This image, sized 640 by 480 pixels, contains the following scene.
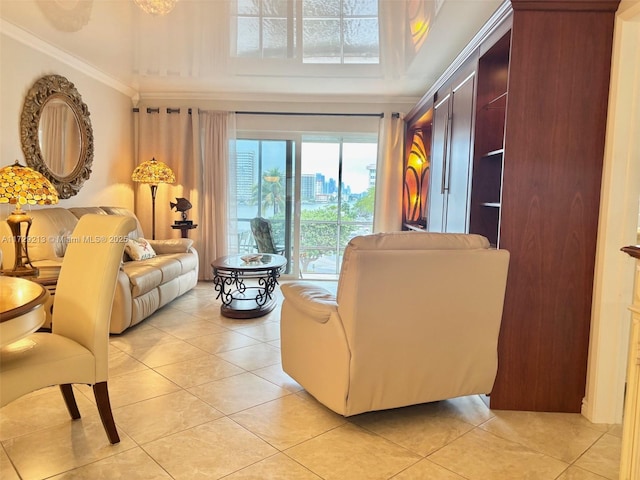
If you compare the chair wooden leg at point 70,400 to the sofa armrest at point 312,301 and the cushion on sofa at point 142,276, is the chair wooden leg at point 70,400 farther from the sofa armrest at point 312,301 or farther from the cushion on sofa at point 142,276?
the cushion on sofa at point 142,276

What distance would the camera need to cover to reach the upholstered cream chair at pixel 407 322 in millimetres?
2086

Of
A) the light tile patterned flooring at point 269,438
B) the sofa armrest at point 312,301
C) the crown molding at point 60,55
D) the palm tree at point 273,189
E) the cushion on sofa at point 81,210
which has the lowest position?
the light tile patterned flooring at point 269,438

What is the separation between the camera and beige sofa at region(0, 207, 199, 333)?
11.5 ft

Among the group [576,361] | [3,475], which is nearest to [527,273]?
[576,361]

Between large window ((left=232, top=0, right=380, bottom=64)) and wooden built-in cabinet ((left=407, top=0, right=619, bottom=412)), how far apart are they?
1.12 metres

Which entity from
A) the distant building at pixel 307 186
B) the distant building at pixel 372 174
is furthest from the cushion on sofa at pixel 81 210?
the distant building at pixel 372 174

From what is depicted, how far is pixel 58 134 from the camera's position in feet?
14.0

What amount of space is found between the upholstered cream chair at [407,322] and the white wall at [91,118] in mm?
3037

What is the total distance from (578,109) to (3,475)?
125 inches

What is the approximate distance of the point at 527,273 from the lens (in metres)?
2.39

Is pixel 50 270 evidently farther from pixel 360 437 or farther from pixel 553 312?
pixel 553 312

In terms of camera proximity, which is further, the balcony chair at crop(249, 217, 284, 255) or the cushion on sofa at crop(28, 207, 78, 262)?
the balcony chair at crop(249, 217, 284, 255)

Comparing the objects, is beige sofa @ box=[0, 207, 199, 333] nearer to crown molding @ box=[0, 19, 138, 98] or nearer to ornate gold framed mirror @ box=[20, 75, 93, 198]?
ornate gold framed mirror @ box=[20, 75, 93, 198]

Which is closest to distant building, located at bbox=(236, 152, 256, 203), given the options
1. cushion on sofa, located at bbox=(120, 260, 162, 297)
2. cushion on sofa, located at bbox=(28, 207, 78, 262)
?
cushion on sofa, located at bbox=(120, 260, 162, 297)
